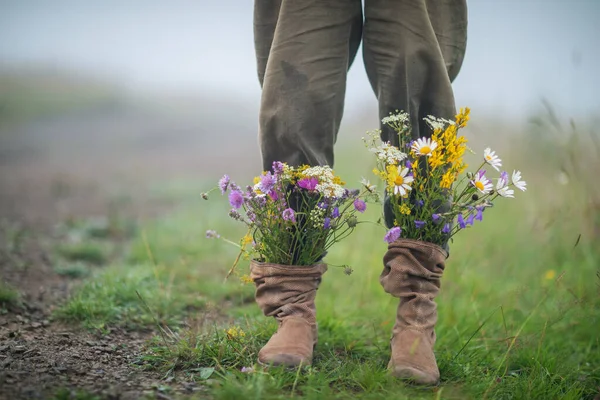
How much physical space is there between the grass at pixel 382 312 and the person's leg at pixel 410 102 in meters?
0.14

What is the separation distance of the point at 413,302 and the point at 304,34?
0.96 metres

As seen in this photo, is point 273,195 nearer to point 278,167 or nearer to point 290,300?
point 278,167

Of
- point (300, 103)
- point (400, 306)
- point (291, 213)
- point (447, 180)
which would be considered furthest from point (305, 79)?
point (400, 306)

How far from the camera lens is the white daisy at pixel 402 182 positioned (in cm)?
172

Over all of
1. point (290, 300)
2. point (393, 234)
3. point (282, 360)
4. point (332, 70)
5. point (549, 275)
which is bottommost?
point (549, 275)

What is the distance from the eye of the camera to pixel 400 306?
186cm

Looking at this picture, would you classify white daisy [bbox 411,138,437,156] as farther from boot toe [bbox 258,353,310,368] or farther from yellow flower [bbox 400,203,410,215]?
boot toe [bbox 258,353,310,368]

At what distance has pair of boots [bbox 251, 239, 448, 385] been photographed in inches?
68.9

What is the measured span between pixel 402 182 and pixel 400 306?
43 centimetres

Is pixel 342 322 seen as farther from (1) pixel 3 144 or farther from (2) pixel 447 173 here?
(1) pixel 3 144

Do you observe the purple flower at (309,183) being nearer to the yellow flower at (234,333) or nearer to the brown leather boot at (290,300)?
the brown leather boot at (290,300)

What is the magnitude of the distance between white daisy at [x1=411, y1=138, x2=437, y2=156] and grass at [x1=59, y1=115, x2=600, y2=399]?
658mm

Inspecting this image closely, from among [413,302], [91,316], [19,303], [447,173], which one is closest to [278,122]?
[447,173]

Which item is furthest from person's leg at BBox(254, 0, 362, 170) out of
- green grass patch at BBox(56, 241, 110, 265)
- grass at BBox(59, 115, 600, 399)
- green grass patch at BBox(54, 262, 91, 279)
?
green grass patch at BBox(56, 241, 110, 265)
